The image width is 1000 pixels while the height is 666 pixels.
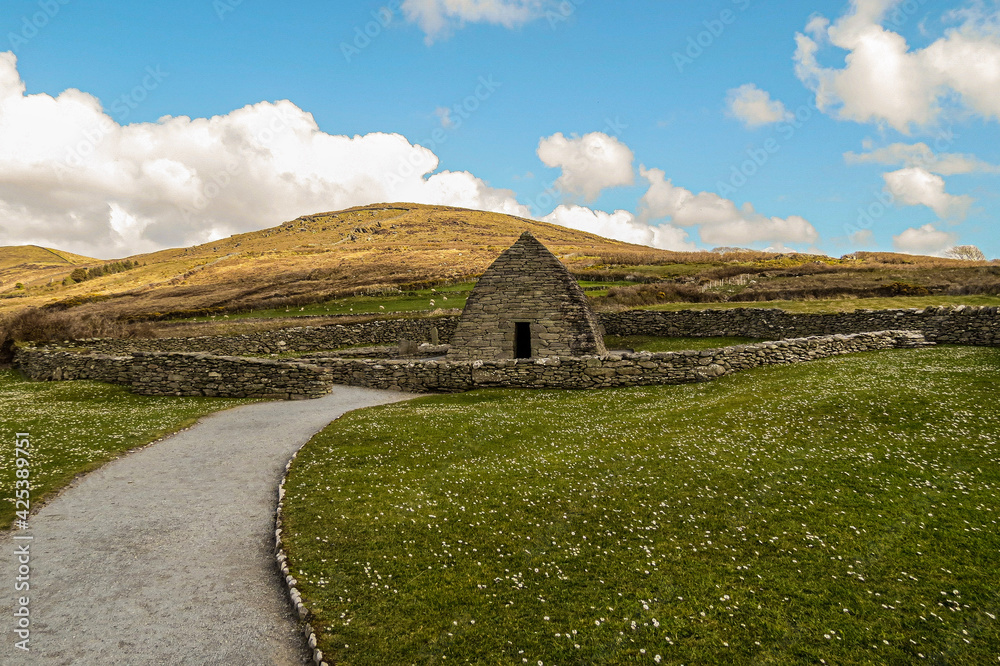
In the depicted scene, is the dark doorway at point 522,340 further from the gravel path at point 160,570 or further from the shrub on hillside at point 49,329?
the shrub on hillside at point 49,329

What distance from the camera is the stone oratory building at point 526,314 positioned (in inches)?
1112

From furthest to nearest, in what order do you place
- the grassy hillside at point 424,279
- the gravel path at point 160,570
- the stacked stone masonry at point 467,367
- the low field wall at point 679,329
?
1. the grassy hillside at point 424,279
2. the low field wall at point 679,329
3. the stacked stone masonry at point 467,367
4. the gravel path at point 160,570

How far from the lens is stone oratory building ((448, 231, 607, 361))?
28234 millimetres

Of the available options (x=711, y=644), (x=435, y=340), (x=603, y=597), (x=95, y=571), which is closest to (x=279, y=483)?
(x=95, y=571)

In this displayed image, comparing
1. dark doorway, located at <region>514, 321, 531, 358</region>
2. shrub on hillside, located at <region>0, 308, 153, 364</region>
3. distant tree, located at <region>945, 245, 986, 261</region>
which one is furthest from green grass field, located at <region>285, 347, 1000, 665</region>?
distant tree, located at <region>945, 245, 986, 261</region>

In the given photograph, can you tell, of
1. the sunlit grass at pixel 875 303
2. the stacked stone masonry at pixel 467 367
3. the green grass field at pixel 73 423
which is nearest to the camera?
the green grass field at pixel 73 423

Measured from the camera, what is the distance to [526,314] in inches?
1134

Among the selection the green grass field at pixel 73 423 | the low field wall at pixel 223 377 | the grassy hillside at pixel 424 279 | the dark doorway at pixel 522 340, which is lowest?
the green grass field at pixel 73 423

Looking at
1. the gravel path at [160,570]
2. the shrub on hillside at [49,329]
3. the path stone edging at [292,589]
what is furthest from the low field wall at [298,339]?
the path stone edging at [292,589]

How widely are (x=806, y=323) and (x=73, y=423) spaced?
38.6 metres

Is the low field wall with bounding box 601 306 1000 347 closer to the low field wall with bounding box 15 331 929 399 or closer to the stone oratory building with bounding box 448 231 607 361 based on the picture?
the low field wall with bounding box 15 331 929 399

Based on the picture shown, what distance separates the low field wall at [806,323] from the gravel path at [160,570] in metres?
30.9

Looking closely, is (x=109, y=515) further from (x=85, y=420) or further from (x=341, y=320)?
(x=341, y=320)

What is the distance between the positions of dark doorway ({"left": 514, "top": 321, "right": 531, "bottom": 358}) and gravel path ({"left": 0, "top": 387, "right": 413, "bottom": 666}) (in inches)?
681
